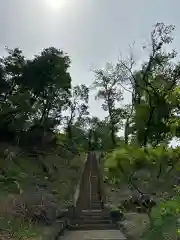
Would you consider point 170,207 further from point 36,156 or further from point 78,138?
point 78,138

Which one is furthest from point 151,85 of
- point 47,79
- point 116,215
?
point 47,79

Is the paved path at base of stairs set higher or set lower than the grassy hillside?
lower

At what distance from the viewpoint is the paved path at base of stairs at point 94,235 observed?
13.2 m

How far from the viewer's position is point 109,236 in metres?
13.5

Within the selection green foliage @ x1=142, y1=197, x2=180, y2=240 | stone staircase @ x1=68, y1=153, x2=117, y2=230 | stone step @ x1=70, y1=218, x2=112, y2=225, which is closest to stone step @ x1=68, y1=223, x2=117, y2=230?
stone staircase @ x1=68, y1=153, x2=117, y2=230

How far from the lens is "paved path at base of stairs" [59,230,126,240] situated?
520 inches

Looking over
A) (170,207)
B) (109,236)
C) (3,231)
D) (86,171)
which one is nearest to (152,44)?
(86,171)

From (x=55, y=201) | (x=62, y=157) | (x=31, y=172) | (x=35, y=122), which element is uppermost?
(x=35, y=122)

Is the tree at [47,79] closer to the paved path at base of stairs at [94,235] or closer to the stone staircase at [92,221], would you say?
the stone staircase at [92,221]

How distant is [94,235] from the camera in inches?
543

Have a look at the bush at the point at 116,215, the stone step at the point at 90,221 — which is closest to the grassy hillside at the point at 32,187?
the stone step at the point at 90,221

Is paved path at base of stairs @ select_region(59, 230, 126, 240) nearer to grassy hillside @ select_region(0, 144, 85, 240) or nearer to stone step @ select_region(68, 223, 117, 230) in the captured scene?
stone step @ select_region(68, 223, 117, 230)

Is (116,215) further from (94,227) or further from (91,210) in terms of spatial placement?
(91,210)

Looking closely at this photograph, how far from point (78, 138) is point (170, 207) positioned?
36.5m
